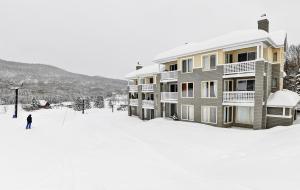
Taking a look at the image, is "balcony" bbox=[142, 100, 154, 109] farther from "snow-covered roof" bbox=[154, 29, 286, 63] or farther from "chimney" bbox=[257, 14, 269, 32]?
"chimney" bbox=[257, 14, 269, 32]

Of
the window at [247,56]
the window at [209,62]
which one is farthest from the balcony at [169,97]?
the window at [247,56]

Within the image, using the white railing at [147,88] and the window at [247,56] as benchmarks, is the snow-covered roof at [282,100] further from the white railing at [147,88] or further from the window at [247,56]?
the white railing at [147,88]

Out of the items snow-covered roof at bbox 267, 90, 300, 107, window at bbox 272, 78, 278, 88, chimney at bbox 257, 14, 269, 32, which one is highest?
chimney at bbox 257, 14, 269, 32

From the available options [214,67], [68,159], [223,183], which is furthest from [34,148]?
[214,67]

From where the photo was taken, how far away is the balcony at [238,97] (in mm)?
17531

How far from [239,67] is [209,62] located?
3.51 metres

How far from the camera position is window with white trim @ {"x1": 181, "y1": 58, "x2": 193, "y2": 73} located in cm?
2306

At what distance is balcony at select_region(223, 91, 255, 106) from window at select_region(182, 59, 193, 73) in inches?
218

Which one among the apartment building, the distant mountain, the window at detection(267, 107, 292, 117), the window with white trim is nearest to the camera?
the window at detection(267, 107, 292, 117)

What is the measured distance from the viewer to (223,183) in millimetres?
7680

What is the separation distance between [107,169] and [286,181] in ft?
24.9

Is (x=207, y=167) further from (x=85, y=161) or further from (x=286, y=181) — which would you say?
(x=85, y=161)

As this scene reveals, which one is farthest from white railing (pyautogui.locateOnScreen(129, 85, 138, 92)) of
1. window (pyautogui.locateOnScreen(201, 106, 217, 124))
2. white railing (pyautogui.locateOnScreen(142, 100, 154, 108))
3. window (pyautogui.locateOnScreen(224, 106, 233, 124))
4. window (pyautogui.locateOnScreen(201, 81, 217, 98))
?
window (pyautogui.locateOnScreen(224, 106, 233, 124))

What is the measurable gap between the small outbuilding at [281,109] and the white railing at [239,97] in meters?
2.20
